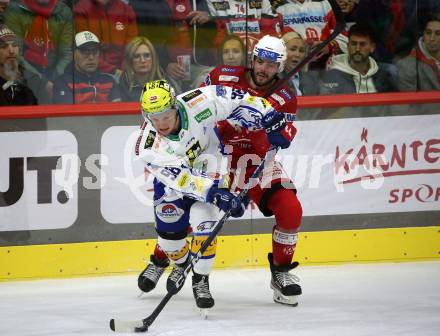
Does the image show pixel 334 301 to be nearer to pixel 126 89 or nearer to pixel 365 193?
pixel 365 193

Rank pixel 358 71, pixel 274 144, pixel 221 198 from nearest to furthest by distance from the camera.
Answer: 1. pixel 221 198
2. pixel 274 144
3. pixel 358 71

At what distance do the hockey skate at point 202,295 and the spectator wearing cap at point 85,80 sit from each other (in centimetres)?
154

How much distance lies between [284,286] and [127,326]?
927 millimetres

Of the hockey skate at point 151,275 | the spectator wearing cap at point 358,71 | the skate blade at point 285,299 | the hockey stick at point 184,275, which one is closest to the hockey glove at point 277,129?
the hockey stick at point 184,275

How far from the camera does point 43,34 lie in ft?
17.7

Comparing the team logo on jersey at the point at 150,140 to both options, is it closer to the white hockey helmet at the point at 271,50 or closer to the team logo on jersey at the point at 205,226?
the team logo on jersey at the point at 205,226

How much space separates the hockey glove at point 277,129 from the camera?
443cm

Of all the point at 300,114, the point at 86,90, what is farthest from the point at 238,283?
the point at 86,90

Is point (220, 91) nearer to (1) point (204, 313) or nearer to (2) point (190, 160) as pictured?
(2) point (190, 160)

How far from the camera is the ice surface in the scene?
13.3ft

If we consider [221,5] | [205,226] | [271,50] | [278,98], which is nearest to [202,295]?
[205,226]

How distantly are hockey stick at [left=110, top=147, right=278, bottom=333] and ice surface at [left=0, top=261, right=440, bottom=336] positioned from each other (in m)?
0.04


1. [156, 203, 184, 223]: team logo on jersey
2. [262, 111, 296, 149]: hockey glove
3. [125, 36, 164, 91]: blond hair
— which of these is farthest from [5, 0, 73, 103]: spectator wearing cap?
[262, 111, 296, 149]: hockey glove

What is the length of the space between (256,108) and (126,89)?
1.37 m
